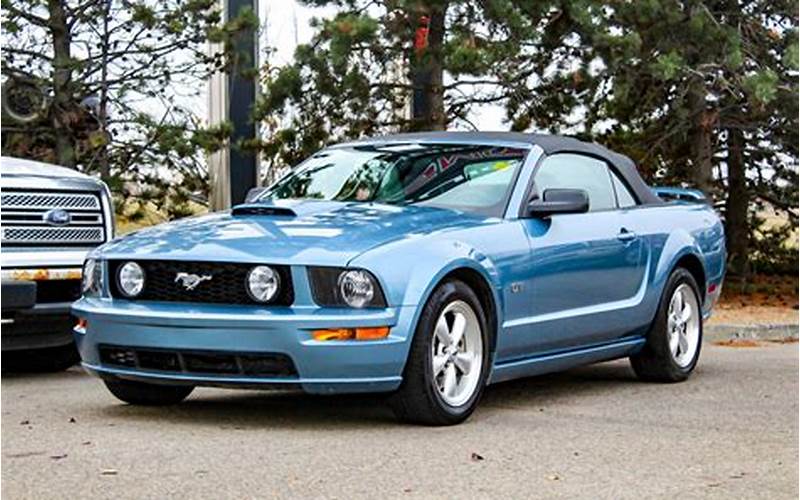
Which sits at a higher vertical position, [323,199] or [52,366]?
[323,199]

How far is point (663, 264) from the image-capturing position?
8883 millimetres

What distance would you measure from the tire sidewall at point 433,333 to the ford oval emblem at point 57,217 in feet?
10.3

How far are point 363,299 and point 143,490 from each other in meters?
1.66

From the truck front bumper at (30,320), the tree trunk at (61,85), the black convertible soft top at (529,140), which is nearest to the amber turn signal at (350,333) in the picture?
the black convertible soft top at (529,140)

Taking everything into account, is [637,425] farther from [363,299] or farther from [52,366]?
[52,366]

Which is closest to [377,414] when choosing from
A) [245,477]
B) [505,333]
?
[505,333]

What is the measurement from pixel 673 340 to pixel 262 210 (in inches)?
114

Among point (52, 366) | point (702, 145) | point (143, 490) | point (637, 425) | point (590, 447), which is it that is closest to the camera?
point (143, 490)

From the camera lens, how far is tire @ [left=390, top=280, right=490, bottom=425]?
271 inches

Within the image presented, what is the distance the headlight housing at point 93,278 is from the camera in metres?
7.24

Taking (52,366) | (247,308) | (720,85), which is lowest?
(52,366)

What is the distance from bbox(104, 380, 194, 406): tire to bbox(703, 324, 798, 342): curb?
20.0 ft

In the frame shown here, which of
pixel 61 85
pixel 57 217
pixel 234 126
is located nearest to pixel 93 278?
pixel 57 217

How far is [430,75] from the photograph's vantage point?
14.3 m
